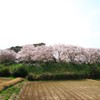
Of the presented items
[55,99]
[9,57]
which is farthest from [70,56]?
[55,99]

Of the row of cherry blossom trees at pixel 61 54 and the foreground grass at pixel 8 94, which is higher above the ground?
the row of cherry blossom trees at pixel 61 54

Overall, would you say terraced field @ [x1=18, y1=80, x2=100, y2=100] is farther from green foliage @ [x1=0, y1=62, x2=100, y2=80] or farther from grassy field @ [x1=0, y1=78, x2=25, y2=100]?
green foliage @ [x1=0, y1=62, x2=100, y2=80]

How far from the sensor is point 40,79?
281 ft

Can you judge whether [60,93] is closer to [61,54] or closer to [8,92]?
[8,92]

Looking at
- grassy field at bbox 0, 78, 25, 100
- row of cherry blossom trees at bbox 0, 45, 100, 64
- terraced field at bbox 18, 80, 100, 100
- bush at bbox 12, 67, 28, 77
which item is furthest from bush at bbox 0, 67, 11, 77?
terraced field at bbox 18, 80, 100, 100

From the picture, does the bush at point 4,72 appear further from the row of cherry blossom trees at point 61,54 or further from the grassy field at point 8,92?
the grassy field at point 8,92

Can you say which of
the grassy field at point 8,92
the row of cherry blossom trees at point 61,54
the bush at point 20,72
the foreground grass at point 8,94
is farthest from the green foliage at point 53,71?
the foreground grass at point 8,94

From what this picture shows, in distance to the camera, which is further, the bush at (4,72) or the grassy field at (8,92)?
the bush at (4,72)

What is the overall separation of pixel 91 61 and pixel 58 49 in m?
16.8

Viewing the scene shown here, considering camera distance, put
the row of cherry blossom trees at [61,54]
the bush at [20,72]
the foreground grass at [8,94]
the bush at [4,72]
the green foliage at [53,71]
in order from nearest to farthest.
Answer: the foreground grass at [8,94] → the green foliage at [53,71] → the bush at [20,72] → the bush at [4,72] → the row of cherry blossom trees at [61,54]

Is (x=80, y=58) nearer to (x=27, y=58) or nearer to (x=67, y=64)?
(x=67, y=64)

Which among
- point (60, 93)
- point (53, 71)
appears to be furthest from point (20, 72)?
point (60, 93)

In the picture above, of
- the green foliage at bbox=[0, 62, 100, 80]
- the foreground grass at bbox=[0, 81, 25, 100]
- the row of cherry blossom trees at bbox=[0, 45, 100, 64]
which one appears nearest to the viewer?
the foreground grass at bbox=[0, 81, 25, 100]

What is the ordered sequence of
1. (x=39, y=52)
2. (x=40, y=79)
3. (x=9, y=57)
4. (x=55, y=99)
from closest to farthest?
(x=55, y=99) < (x=40, y=79) < (x=39, y=52) < (x=9, y=57)
